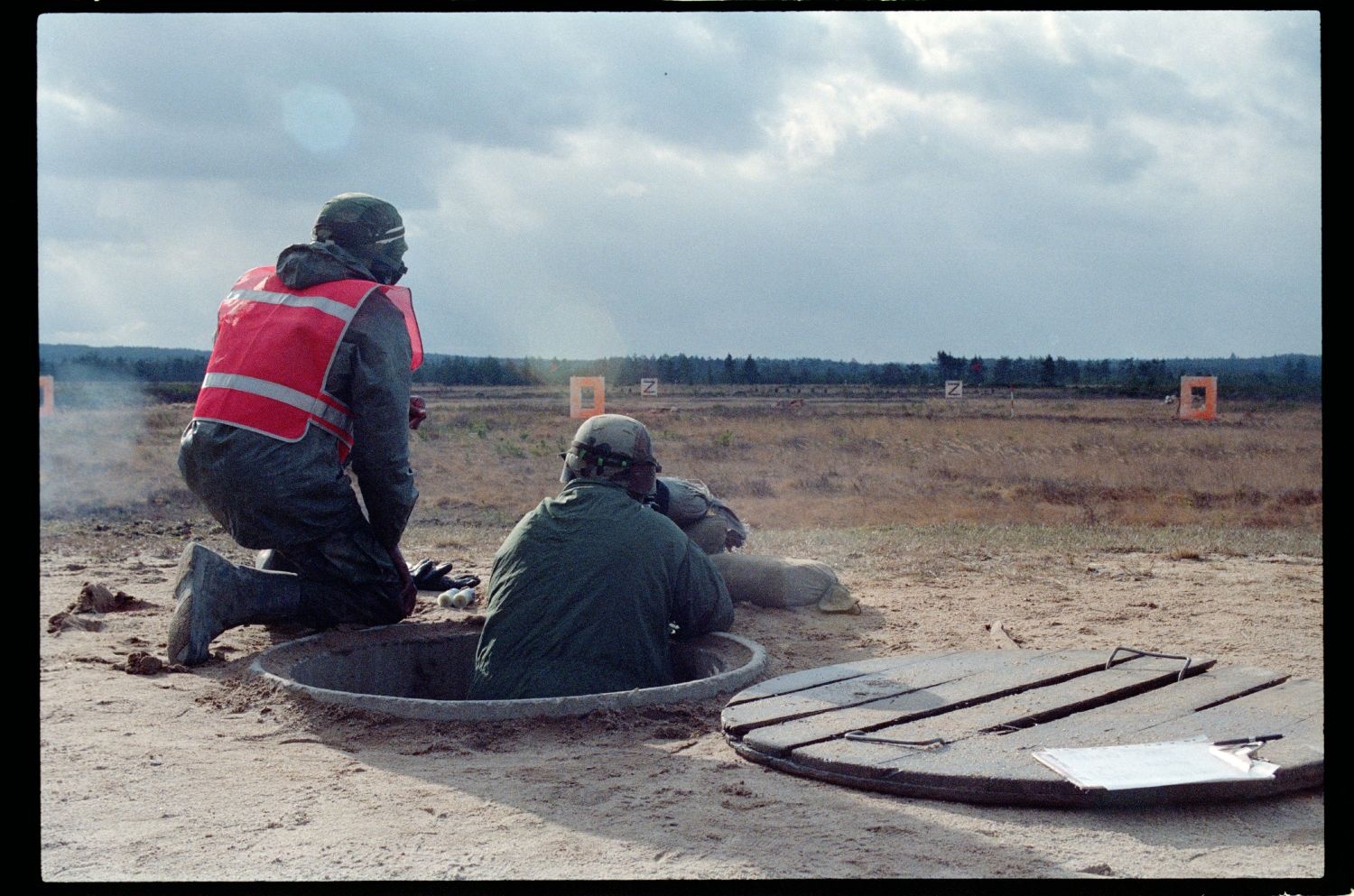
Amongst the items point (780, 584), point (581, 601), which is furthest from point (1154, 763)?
point (780, 584)

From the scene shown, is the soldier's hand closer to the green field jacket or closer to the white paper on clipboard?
the green field jacket

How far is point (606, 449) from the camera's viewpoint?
181 inches

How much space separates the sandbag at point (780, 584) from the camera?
5.74 m

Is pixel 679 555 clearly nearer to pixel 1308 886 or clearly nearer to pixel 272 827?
pixel 272 827

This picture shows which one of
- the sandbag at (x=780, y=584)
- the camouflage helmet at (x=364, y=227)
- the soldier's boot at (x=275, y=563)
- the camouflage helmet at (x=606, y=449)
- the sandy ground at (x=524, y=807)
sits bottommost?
the sandy ground at (x=524, y=807)

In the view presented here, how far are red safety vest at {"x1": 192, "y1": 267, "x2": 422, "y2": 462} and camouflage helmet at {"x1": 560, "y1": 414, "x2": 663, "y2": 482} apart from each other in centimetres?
108

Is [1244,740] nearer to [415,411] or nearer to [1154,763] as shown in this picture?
[1154,763]

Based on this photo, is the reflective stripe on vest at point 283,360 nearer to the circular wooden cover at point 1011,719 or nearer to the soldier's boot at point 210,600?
the soldier's boot at point 210,600

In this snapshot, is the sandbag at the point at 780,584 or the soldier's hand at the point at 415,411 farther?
the sandbag at the point at 780,584

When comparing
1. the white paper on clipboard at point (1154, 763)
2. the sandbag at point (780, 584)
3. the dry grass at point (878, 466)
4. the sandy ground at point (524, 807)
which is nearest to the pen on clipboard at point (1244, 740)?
the white paper on clipboard at point (1154, 763)

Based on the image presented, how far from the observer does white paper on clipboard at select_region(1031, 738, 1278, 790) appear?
9.88ft

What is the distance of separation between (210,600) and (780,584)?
98.9 inches

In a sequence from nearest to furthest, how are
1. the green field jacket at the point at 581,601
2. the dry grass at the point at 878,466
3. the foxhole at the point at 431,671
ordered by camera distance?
the foxhole at the point at 431,671 < the green field jacket at the point at 581,601 < the dry grass at the point at 878,466

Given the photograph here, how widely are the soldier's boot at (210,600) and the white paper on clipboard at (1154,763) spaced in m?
3.18
